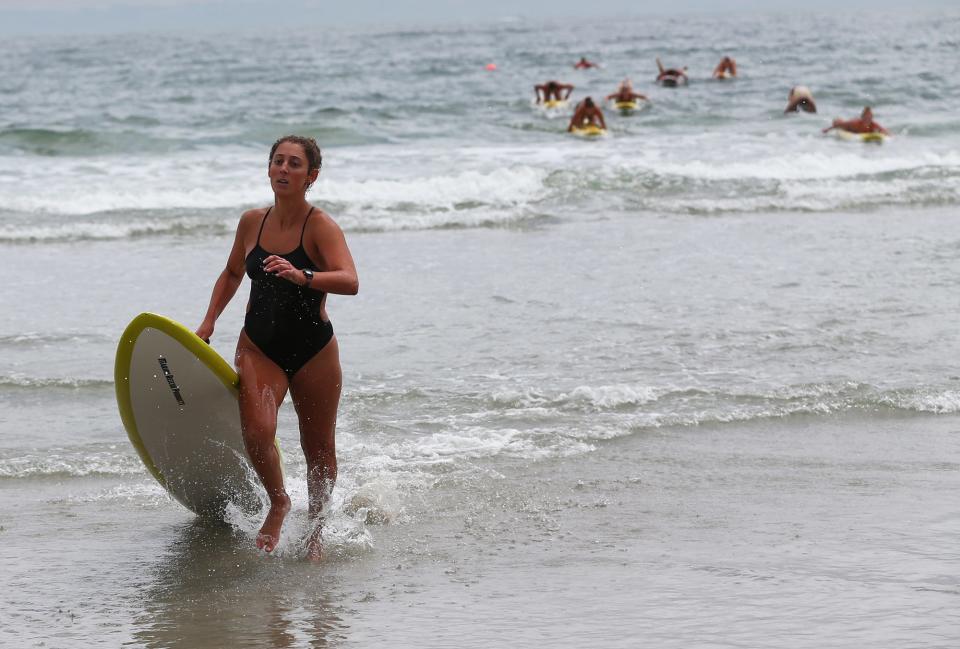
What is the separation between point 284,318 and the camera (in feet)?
15.5

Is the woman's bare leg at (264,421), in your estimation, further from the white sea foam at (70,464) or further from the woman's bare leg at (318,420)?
the white sea foam at (70,464)

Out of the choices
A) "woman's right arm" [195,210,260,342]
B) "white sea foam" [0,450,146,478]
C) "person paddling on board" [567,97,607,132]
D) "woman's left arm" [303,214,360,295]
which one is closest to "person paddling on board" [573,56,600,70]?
"person paddling on board" [567,97,607,132]

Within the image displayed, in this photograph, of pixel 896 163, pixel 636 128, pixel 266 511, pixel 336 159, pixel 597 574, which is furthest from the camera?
pixel 636 128

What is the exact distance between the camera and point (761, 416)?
665 cm

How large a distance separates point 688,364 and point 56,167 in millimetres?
14367

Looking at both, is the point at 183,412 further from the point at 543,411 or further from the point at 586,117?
the point at 586,117

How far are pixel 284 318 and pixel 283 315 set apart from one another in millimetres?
12

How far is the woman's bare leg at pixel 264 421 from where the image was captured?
4.67 m

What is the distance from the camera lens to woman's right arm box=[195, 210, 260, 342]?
4.82 meters

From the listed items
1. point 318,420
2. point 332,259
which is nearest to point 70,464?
point 318,420

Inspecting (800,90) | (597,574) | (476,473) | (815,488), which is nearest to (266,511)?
(476,473)

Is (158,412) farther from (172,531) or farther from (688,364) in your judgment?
(688,364)

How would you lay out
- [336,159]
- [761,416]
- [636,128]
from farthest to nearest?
1. [636,128]
2. [336,159]
3. [761,416]

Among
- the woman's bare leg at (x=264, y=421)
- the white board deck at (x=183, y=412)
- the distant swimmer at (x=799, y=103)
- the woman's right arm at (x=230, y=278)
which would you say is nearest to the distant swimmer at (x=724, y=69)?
the distant swimmer at (x=799, y=103)
